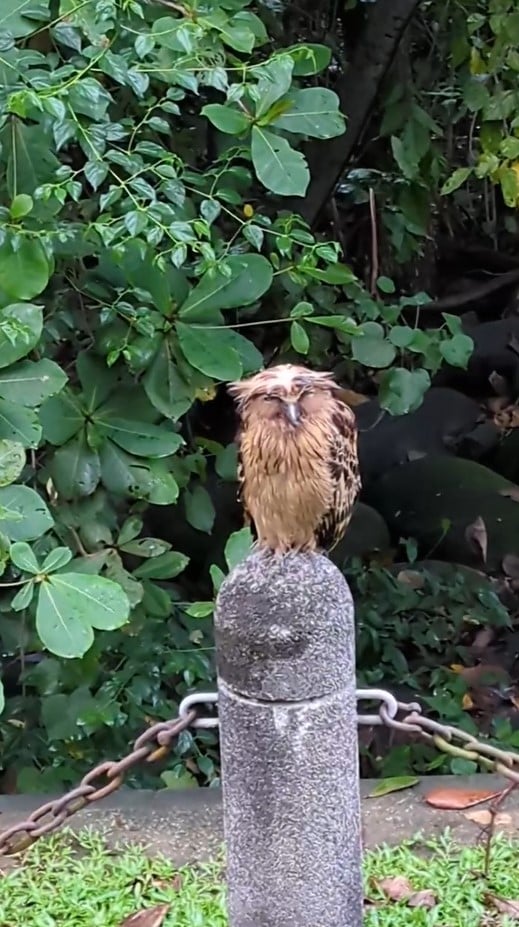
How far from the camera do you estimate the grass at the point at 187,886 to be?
2.65 metres

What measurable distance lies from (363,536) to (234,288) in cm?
318

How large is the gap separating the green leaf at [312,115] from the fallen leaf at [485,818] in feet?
5.51

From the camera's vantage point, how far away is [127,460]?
109 inches

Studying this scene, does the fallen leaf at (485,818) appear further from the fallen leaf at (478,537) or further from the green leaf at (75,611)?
the fallen leaf at (478,537)

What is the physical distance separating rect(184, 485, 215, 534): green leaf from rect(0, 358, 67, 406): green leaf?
0.82m

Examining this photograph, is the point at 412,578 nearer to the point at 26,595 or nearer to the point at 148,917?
the point at 148,917

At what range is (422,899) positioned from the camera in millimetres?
2689

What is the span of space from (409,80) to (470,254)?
4317 mm

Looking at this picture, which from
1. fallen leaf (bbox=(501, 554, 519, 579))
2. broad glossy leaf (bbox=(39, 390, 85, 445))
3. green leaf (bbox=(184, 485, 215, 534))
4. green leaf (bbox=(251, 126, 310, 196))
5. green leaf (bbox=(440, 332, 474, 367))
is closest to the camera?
green leaf (bbox=(251, 126, 310, 196))

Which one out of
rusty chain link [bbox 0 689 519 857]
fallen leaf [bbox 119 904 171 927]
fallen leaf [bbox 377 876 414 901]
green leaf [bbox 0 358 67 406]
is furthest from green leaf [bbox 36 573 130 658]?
fallen leaf [bbox 377 876 414 901]

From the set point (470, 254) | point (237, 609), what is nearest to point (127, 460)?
point (237, 609)

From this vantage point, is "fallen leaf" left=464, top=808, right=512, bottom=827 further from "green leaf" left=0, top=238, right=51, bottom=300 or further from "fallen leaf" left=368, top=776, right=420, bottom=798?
"green leaf" left=0, top=238, right=51, bottom=300

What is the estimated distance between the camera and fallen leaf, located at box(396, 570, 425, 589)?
535cm

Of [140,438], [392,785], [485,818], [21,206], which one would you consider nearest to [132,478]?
[140,438]
